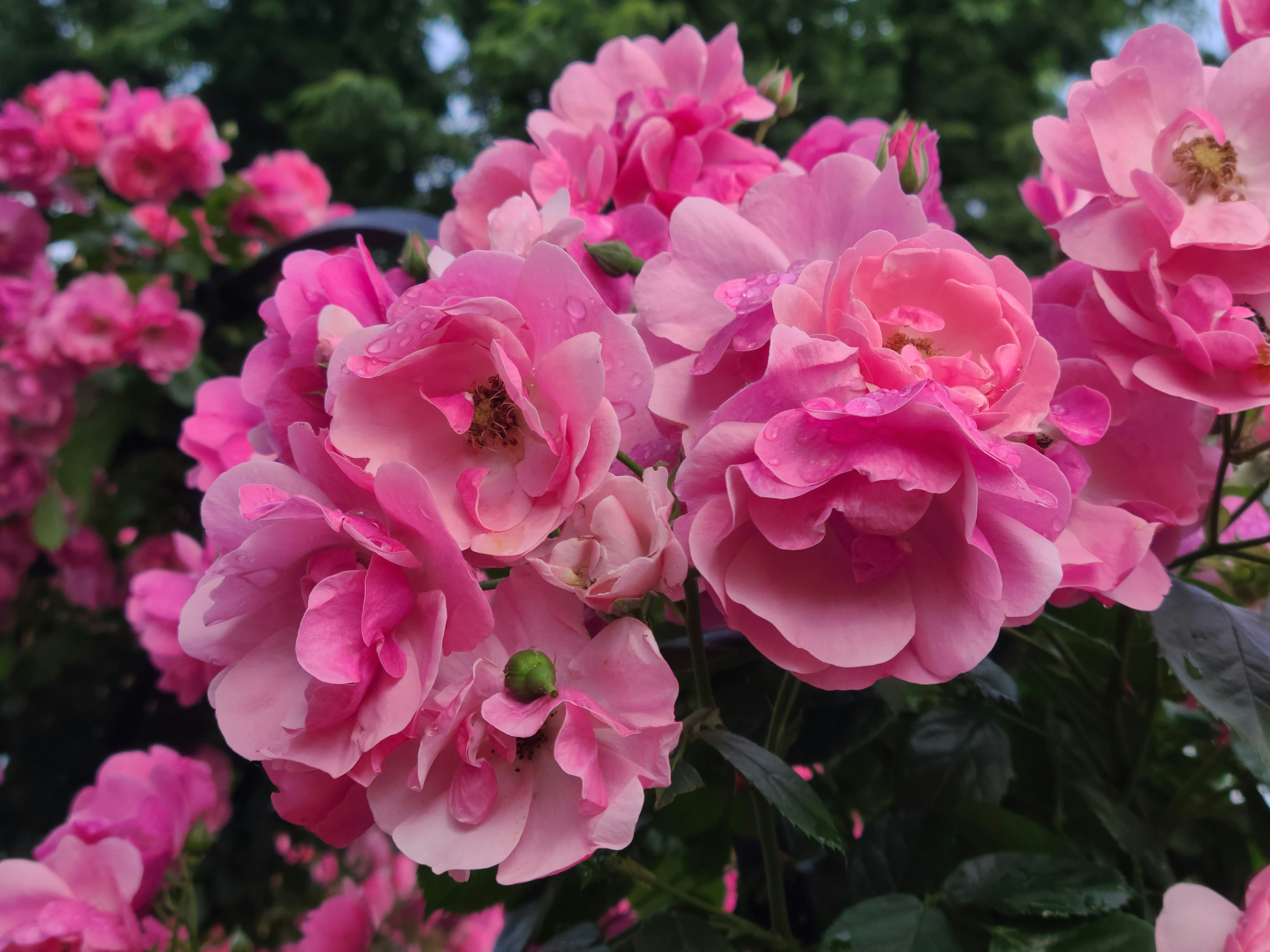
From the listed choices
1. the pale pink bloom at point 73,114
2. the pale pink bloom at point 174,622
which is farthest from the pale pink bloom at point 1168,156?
the pale pink bloom at point 73,114

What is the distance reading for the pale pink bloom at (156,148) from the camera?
1111 mm

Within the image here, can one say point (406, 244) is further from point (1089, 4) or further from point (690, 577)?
point (1089, 4)

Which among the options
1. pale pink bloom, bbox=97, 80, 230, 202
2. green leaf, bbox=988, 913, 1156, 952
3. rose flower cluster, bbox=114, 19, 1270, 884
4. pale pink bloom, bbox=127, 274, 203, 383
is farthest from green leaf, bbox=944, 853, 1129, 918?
pale pink bloom, bbox=97, 80, 230, 202

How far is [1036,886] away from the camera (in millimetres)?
342

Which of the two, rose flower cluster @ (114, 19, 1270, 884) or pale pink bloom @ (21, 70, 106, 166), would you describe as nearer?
rose flower cluster @ (114, 19, 1270, 884)

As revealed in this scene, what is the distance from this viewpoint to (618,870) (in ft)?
1.38

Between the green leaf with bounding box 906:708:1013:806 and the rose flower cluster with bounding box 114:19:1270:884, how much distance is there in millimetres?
138

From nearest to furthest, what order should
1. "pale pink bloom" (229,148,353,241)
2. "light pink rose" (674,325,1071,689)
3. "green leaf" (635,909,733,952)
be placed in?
"light pink rose" (674,325,1071,689) → "green leaf" (635,909,733,952) → "pale pink bloom" (229,148,353,241)

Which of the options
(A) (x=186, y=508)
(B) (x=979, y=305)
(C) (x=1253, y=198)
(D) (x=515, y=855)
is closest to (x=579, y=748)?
(D) (x=515, y=855)

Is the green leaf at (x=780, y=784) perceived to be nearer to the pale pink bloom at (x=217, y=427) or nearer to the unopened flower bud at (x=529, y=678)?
the unopened flower bud at (x=529, y=678)

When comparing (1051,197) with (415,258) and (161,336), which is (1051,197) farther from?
(161,336)

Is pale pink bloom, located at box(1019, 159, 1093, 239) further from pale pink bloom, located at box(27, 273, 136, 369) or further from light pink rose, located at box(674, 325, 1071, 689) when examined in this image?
pale pink bloom, located at box(27, 273, 136, 369)

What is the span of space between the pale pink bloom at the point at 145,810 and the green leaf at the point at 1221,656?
1.68ft

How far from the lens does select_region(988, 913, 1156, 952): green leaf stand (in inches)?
12.9
